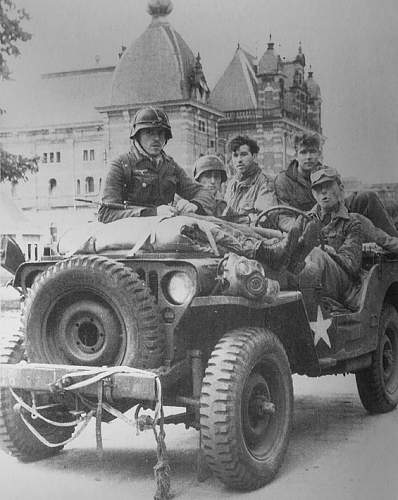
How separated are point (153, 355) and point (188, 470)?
0.70 meters

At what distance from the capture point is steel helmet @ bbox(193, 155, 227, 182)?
4.57 m

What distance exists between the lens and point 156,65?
4.27 metres

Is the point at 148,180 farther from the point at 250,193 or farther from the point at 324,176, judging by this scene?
the point at 324,176

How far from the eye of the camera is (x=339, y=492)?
165 inches

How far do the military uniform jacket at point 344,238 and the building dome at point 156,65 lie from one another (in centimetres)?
134

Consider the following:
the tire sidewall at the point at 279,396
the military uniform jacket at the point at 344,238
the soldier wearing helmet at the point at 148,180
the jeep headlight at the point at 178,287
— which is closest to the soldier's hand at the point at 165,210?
the soldier wearing helmet at the point at 148,180

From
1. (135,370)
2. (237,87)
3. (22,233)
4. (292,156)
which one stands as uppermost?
(237,87)

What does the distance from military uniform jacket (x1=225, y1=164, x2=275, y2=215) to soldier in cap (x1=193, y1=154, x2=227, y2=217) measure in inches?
3.8

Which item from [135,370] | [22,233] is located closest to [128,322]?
[135,370]

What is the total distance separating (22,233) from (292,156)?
59.3 inches

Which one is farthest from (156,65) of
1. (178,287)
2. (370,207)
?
(370,207)

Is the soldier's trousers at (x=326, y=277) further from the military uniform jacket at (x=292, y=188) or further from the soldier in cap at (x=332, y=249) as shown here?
the military uniform jacket at (x=292, y=188)

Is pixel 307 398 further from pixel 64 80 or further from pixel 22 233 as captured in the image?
pixel 64 80

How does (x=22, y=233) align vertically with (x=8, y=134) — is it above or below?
below
